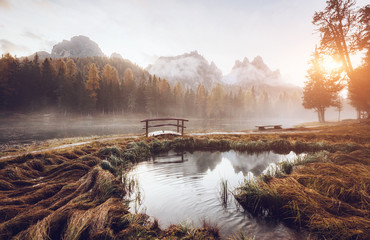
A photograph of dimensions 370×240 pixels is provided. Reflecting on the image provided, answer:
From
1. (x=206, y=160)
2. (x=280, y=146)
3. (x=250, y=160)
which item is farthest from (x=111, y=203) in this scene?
(x=280, y=146)

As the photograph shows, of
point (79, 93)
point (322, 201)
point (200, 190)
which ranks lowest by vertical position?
point (200, 190)

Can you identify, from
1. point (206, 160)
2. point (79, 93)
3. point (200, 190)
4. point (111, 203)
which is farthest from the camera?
point (79, 93)

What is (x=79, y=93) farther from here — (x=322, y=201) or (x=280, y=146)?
(x=322, y=201)

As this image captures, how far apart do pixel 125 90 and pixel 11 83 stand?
31.7 meters

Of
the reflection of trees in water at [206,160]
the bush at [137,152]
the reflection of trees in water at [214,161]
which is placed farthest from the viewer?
the bush at [137,152]

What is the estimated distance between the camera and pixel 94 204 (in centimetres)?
429

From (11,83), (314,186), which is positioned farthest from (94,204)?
(11,83)

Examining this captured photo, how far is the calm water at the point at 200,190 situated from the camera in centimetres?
407

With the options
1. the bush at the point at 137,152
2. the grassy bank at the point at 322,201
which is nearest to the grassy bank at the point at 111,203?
the grassy bank at the point at 322,201

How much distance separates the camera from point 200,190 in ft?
20.4

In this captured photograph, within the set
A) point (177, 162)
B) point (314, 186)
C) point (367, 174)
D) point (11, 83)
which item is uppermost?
point (11, 83)

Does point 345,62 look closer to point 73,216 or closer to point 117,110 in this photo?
point 73,216

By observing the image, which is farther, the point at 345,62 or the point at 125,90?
the point at 125,90

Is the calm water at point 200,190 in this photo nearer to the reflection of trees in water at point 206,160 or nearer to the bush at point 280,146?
the reflection of trees in water at point 206,160
